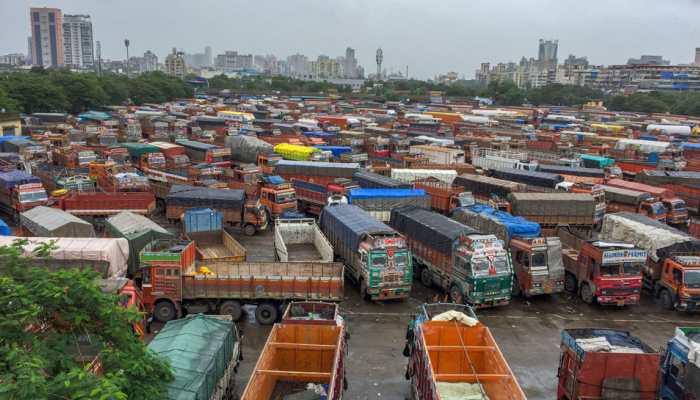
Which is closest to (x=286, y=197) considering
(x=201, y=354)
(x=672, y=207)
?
(x=201, y=354)

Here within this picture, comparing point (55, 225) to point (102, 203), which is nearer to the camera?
point (55, 225)

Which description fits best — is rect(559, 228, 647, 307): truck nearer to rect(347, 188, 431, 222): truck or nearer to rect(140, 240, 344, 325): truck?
rect(140, 240, 344, 325): truck

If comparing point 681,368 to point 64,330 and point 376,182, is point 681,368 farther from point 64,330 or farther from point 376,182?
point 376,182

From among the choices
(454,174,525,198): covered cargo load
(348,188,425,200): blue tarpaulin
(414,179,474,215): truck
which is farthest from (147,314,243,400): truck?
(454,174,525,198): covered cargo load

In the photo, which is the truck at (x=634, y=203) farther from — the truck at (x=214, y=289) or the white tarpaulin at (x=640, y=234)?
the truck at (x=214, y=289)

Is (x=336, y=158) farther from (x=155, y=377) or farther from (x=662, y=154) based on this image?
(x=155, y=377)
